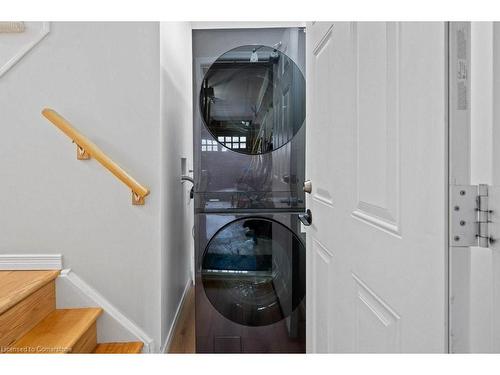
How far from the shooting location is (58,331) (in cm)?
166

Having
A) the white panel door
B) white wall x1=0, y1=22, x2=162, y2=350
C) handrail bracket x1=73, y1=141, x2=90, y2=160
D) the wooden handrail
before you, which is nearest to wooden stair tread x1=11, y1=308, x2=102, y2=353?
white wall x1=0, y1=22, x2=162, y2=350

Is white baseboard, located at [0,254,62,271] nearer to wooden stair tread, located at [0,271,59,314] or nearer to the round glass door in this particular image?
wooden stair tread, located at [0,271,59,314]

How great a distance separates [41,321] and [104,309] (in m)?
0.28

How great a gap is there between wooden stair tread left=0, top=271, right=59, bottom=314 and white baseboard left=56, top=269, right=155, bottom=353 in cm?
9

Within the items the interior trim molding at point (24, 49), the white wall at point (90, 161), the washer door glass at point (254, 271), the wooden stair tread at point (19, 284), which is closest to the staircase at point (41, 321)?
the wooden stair tread at point (19, 284)

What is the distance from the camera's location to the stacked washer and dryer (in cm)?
196

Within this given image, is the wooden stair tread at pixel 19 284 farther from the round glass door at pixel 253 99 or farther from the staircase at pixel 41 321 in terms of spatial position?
the round glass door at pixel 253 99

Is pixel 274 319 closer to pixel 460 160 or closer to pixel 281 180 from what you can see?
pixel 281 180

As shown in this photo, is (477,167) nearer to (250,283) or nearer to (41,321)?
(250,283)

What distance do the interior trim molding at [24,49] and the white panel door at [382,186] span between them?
1405 mm

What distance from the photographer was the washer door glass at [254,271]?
196 centimetres

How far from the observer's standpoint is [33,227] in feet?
6.28

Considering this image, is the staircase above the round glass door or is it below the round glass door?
below
